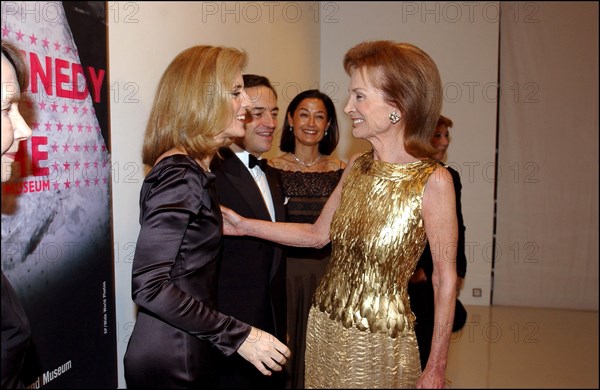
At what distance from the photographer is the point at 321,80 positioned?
378 cm

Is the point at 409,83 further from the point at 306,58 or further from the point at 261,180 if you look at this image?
the point at 306,58

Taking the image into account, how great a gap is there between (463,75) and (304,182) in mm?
1793

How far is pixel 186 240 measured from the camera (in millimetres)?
1359

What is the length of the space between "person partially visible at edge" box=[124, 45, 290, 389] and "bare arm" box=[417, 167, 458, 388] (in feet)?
1.44

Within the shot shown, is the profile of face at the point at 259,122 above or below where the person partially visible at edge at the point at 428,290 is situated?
above

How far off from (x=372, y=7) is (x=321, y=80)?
1.09 meters

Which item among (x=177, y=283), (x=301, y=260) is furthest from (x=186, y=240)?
(x=301, y=260)

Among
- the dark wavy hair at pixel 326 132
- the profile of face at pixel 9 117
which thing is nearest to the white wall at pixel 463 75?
the dark wavy hair at pixel 326 132

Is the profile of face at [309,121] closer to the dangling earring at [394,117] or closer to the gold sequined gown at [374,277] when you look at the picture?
the gold sequined gown at [374,277]

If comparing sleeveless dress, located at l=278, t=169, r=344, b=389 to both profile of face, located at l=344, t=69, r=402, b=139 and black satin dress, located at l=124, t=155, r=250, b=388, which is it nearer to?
profile of face, located at l=344, t=69, r=402, b=139

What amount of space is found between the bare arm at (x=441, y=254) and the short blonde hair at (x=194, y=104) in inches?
24.3

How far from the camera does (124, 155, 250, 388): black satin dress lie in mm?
1300

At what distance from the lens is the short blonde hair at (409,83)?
5.13 ft

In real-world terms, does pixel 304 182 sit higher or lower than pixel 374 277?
higher
